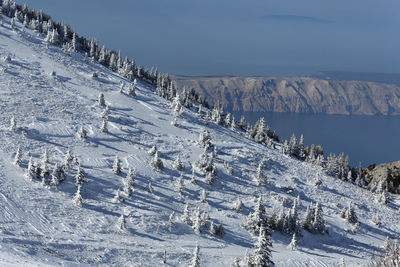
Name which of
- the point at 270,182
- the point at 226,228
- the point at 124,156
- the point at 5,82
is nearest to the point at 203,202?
the point at 226,228

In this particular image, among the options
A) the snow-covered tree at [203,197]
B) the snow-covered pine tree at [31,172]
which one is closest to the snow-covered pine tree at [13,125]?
the snow-covered pine tree at [31,172]

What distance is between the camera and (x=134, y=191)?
109 ft

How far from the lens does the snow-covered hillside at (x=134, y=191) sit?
24.5m

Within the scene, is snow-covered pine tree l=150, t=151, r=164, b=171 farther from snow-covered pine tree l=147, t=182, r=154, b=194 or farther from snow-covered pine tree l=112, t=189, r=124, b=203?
snow-covered pine tree l=112, t=189, r=124, b=203

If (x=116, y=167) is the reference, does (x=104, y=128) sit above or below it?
above

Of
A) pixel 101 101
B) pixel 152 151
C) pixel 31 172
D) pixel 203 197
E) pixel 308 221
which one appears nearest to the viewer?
pixel 31 172

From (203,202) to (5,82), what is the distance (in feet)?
115

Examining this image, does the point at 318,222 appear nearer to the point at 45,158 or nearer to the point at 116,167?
the point at 116,167

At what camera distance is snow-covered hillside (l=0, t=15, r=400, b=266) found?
2450 centimetres

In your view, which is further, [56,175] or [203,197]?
[203,197]

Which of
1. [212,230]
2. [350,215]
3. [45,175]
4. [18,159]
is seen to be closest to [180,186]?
[212,230]

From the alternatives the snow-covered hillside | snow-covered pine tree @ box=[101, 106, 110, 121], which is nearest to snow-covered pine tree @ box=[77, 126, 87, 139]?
the snow-covered hillside

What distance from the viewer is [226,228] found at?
32.6m

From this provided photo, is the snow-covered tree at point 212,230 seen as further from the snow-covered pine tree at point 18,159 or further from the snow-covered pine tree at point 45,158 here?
the snow-covered pine tree at point 18,159
